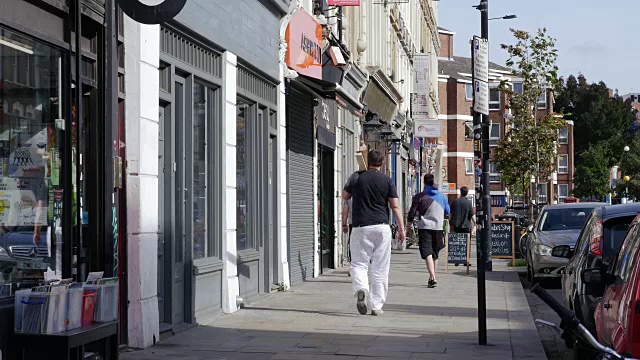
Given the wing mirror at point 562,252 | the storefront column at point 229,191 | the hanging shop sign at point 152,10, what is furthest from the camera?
the storefront column at point 229,191

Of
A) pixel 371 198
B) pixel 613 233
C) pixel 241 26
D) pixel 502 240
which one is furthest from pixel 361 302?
pixel 502 240

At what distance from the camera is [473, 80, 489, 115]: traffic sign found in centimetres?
1145

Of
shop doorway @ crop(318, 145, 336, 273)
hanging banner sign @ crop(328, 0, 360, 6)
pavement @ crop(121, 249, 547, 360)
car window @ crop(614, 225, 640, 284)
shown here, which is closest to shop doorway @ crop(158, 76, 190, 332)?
pavement @ crop(121, 249, 547, 360)

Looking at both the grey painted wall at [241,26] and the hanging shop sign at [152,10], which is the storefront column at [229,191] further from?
the hanging shop sign at [152,10]

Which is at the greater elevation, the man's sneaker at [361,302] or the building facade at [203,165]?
the building facade at [203,165]

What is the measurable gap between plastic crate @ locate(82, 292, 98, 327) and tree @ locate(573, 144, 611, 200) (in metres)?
98.8

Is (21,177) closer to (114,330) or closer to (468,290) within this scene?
(114,330)

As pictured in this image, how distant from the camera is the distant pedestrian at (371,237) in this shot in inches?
528

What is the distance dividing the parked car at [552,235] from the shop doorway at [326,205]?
400 cm

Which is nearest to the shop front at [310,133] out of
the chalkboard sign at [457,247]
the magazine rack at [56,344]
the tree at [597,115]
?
the chalkboard sign at [457,247]

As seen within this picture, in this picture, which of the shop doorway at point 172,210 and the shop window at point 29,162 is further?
the shop doorway at point 172,210

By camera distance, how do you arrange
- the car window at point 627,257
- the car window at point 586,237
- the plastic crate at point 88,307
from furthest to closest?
the car window at point 586,237 < the plastic crate at point 88,307 < the car window at point 627,257

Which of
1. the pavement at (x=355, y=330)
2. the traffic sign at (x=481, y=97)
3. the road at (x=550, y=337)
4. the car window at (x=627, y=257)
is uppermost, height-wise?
the traffic sign at (x=481, y=97)

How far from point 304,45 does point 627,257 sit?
12.3 metres
